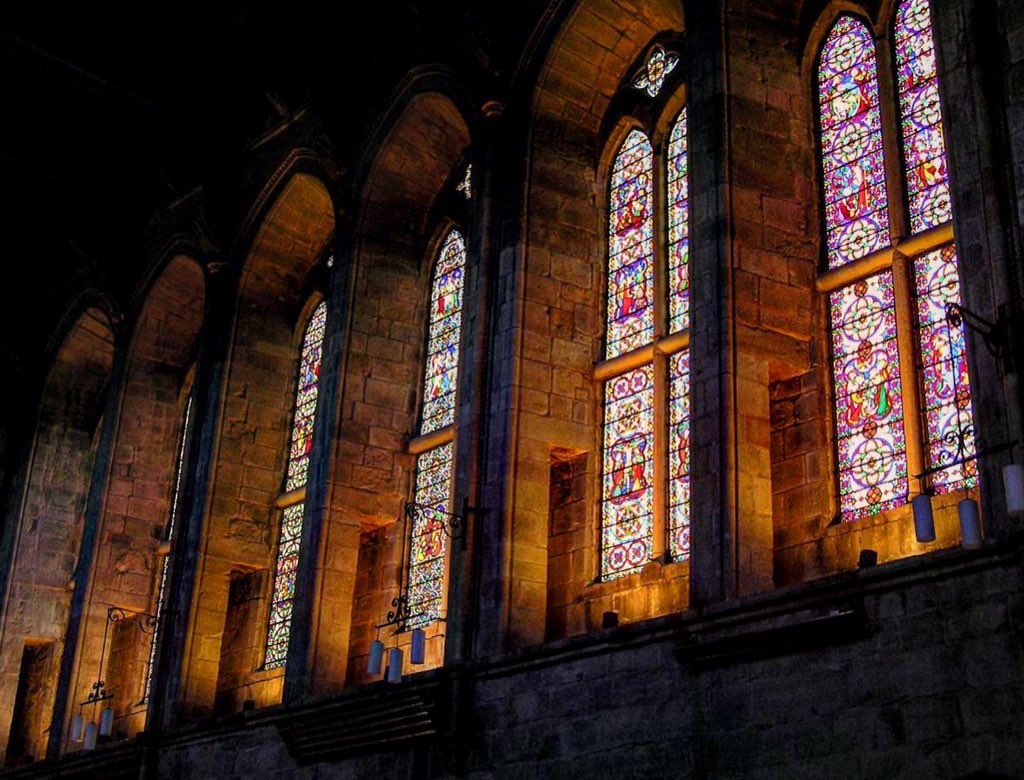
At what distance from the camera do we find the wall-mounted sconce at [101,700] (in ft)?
57.8

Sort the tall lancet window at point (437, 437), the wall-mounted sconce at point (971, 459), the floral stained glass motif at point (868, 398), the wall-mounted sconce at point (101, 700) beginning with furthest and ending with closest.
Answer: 1. the wall-mounted sconce at point (101, 700)
2. the tall lancet window at point (437, 437)
3. the floral stained glass motif at point (868, 398)
4. the wall-mounted sconce at point (971, 459)

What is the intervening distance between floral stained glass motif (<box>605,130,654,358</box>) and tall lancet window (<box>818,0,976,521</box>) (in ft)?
7.13

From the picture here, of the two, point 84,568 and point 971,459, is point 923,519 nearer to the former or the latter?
point 971,459

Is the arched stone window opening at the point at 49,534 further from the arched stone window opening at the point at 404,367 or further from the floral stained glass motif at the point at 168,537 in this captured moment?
the arched stone window opening at the point at 404,367

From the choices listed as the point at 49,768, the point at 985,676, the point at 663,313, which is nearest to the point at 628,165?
the point at 663,313

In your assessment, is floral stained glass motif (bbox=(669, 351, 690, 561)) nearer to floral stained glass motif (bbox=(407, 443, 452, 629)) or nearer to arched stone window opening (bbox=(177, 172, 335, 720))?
floral stained glass motif (bbox=(407, 443, 452, 629))

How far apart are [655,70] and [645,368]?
3498 mm

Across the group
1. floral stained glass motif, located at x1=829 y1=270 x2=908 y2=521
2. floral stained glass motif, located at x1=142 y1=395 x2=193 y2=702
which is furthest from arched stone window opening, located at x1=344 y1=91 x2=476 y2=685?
floral stained glass motif, located at x1=829 y1=270 x2=908 y2=521

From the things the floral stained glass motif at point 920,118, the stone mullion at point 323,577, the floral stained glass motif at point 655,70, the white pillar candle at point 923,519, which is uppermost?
the floral stained glass motif at point 655,70

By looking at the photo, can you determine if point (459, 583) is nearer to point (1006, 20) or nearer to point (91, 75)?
point (1006, 20)

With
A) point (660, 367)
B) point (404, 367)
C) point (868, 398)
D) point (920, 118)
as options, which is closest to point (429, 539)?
point (404, 367)

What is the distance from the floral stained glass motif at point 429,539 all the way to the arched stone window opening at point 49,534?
320 inches

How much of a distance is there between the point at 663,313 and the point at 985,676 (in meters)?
5.83

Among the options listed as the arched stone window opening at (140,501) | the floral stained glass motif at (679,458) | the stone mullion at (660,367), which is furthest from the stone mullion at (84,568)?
the floral stained glass motif at (679,458)
